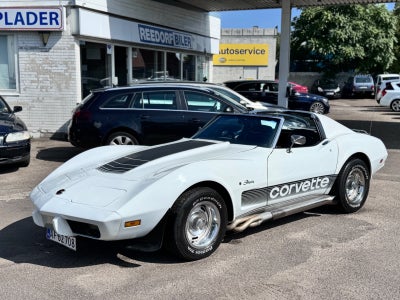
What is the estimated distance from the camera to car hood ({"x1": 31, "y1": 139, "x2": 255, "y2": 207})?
424cm

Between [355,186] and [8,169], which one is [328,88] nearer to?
[8,169]

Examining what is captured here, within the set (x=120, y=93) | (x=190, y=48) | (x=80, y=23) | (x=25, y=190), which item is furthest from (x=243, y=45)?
(x=25, y=190)

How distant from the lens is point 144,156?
4.96m

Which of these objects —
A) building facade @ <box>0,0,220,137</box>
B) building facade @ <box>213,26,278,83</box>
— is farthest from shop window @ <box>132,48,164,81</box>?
building facade @ <box>213,26,278,83</box>

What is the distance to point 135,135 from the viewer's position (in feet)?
30.1

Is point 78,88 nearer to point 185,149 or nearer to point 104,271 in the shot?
point 185,149

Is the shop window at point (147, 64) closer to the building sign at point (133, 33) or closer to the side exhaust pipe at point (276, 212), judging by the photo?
the building sign at point (133, 33)

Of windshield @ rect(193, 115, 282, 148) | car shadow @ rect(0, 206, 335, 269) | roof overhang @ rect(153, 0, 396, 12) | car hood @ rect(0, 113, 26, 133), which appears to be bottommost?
car shadow @ rect(0, 206, 335, 269)

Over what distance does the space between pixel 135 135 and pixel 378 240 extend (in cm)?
530

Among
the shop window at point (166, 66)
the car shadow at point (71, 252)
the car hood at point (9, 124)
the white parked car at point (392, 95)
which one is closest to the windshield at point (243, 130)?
the car shadow at point (71, 252)

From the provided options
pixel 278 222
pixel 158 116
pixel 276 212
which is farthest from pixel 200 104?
pixel 276 212

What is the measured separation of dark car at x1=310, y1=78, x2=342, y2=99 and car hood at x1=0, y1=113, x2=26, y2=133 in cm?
2626

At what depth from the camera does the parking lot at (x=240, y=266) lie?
12.5 feet

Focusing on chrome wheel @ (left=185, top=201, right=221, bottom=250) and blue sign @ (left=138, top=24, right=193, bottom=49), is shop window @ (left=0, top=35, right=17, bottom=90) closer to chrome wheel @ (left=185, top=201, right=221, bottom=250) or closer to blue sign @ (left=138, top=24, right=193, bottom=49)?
blue sign @ (left=138, top=24, right=193, bottom=49)
